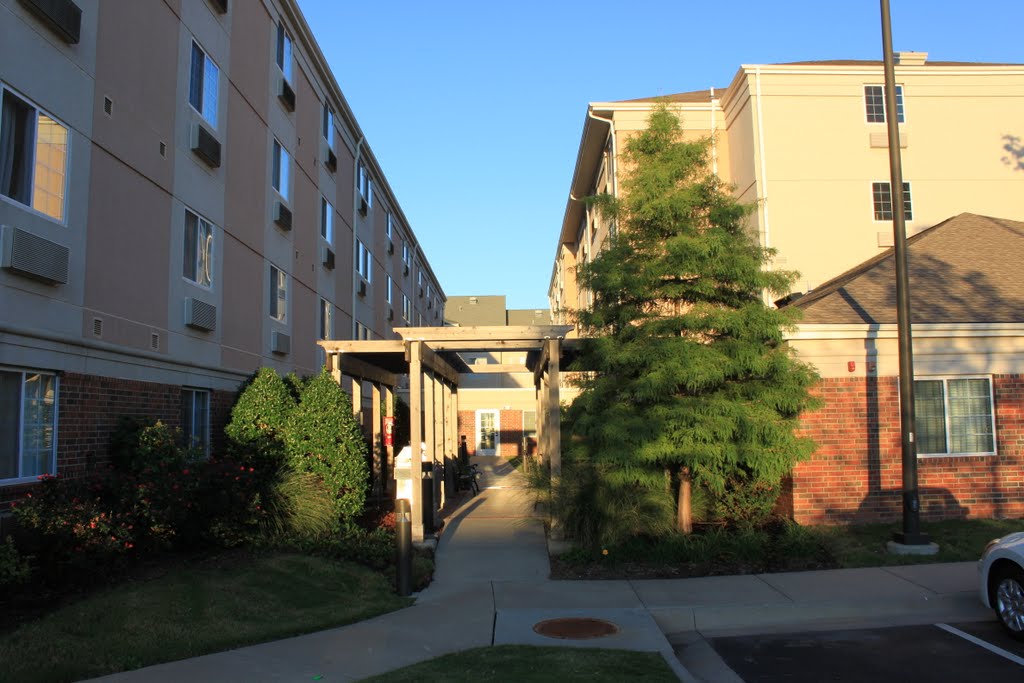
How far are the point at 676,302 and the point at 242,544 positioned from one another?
6711 mm

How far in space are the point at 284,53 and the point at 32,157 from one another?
10.5 meters

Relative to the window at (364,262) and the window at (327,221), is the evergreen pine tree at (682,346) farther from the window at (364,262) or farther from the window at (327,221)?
the window at (364,262)

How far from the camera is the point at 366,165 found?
87.0 ft

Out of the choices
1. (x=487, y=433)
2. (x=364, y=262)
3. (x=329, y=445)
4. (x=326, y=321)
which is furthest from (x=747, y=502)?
(x=487, y=433)

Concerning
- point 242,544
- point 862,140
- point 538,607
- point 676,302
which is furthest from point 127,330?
point 862,140

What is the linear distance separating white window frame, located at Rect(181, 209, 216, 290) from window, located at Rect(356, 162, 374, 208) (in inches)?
483

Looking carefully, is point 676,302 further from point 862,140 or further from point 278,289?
point 862,140

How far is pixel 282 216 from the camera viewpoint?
16734mm

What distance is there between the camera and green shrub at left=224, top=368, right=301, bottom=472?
1159 centimetres

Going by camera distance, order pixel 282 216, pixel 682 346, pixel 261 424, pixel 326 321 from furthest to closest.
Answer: pixel 326 321, pixel 282 216, pixel 261 424, pixel 682 346

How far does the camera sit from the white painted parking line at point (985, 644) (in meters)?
6.49

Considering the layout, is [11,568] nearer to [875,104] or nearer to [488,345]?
[488,345]

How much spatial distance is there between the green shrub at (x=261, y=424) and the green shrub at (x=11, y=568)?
421cm

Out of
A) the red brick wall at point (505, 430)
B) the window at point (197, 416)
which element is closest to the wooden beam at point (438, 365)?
the window at point (197, 416)
